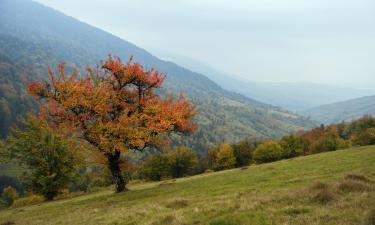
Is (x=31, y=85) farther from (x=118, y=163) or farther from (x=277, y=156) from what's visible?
(x=277, y=156)

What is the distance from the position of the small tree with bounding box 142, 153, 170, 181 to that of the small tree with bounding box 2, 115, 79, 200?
53.7 m

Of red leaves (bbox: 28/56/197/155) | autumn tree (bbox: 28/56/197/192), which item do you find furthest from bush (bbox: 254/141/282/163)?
red leaves (bbox: 28/56/197/155)

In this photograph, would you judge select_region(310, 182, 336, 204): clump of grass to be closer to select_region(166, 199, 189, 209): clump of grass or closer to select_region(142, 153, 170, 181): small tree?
select_region(166, 199, 189, 209): clump of grass

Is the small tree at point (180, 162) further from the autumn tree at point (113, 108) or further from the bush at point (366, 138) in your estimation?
the autumn tree at point (113, 108)

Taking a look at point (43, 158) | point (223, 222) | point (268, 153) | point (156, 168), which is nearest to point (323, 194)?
point (223, 222)

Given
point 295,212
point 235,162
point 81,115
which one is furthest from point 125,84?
point 235,162

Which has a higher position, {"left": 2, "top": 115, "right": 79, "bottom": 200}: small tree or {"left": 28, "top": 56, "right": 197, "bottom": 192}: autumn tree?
{"left": 28, "top": 56, "right": 197, "bottom": 192}: autumn tree

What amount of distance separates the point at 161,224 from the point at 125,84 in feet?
81.2

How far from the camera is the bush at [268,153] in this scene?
114 meters

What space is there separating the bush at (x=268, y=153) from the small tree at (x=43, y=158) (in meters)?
69.0

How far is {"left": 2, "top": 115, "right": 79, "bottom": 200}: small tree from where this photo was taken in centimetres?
5988

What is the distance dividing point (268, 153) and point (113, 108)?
280 ft

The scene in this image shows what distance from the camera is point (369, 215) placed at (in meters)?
11.4

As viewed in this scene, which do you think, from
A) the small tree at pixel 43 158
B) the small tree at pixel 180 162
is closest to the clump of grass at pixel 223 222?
the small tree at pixel 43 158
